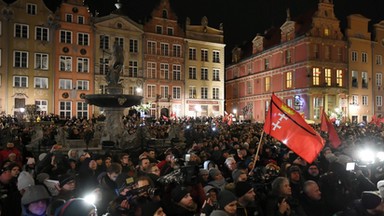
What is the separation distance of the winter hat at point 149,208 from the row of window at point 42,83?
40.0 m

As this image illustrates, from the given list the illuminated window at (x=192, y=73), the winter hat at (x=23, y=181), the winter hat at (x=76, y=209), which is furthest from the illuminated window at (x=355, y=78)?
the winter hat at (x=76, y=209)

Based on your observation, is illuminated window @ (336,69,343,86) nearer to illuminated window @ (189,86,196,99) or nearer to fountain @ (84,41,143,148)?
illuminated window @ (189,86,196,99)

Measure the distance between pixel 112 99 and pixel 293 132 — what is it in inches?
389

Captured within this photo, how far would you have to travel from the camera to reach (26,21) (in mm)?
39094

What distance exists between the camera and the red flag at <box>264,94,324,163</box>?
23.8ft

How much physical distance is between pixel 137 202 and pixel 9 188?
8.83 ft

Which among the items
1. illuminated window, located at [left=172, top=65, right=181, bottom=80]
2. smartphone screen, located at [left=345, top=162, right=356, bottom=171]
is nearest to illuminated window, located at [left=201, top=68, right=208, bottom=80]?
illuminated window, located at [left=172, top=65, right=181, bottom=80]

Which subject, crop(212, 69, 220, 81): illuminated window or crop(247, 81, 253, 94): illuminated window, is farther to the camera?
crop(247, 81, 253, 94): illuminated window

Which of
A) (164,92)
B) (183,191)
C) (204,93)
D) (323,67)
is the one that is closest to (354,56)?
(323,67)

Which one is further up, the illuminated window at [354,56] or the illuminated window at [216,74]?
the illuminated window at [354,56]

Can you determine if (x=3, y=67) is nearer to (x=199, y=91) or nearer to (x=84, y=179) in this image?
(x=199, y=91)

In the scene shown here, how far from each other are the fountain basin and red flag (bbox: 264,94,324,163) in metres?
8.73

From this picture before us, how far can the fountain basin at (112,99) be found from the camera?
49.6 feet

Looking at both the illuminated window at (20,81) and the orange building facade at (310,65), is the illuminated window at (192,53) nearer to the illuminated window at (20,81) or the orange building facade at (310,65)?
the orange building facade at (310,65)
